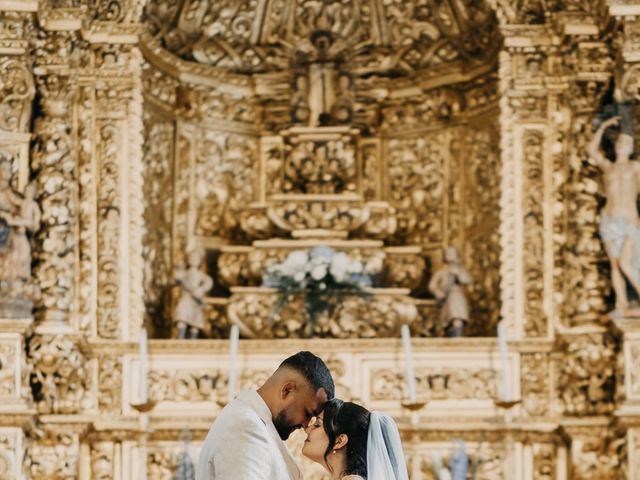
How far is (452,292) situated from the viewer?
1417cm

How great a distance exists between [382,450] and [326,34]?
8.49m

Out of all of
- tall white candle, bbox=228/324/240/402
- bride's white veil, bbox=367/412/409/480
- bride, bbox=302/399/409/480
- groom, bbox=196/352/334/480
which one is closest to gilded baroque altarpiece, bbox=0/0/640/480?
tall white candle, bbox=228/324/240/402

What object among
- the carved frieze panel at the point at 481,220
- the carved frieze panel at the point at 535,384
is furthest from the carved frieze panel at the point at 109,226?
the carved frieze panel at the point at 535,384

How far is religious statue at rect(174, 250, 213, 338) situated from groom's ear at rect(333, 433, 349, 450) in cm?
684

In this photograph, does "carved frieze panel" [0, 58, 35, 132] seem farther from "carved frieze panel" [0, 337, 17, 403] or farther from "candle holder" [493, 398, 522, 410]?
"candle holder" [493, 398, 522, 410]

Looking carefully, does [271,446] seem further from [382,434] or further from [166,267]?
[166,267]

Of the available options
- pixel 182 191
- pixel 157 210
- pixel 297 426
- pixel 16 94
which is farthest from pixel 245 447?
pixel 182 191

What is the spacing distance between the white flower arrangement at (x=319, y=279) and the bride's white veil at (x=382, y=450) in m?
6.50

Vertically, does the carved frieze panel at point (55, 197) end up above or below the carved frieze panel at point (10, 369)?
above

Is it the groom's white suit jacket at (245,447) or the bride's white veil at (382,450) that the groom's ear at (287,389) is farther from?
the bride's white veil at (382,450)

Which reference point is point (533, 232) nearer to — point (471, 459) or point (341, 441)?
point (471, 459)

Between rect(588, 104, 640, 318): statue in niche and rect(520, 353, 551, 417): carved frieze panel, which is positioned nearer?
rect(588, 104, 640, 318): statue in niche

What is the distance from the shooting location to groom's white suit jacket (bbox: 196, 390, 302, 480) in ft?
23.0

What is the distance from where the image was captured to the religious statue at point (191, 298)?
46.4 ft
